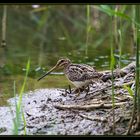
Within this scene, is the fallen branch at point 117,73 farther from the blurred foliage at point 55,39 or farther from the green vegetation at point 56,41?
the blurred foliage at point 55,39

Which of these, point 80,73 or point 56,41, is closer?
point 80,73

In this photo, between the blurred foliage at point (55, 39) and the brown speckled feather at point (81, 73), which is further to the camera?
the blurred foliage at point (55, 39)

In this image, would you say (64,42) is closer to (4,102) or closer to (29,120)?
(4,102)

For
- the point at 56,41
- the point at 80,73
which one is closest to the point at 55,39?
the point at 56,41

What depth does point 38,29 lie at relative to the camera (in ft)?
42.9

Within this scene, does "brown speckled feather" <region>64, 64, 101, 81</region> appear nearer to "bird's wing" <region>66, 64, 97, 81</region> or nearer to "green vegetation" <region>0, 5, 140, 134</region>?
"bird's wing" <region>66, 64, 97, 81</region>

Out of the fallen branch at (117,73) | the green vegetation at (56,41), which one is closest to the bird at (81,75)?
the green vegetation at (56,41)

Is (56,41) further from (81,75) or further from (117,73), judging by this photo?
(81,75)

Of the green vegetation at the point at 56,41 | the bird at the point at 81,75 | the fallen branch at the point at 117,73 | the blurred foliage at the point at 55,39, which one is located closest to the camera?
the bird at the point at 81,75

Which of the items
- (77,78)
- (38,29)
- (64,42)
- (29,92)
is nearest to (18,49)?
(64,42)

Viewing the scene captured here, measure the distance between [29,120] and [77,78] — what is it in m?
0.93

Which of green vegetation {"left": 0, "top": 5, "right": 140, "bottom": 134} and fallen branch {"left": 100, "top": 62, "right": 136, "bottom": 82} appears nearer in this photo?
fallen branch {"left": 100, "top": 62, "right": 136, "bottom": 82}

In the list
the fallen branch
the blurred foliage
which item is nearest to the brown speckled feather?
the fallen branch

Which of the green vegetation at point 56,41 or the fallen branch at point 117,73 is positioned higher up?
the green vegetation at point 56,41
